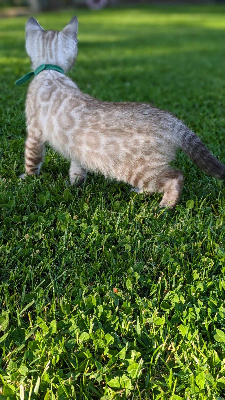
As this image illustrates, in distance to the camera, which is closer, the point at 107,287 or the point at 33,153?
the point at 107,287

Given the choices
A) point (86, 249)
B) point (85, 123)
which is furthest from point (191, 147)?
point (86, 249)

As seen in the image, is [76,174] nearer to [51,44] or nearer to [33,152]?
[33,152]

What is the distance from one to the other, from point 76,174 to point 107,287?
1.47 m

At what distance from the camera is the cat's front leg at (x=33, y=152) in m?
3.93

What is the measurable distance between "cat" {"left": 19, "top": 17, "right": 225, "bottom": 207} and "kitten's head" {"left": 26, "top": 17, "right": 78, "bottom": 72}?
1.35ft

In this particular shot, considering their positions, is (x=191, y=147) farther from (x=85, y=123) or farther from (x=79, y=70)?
(x=79, y=70)

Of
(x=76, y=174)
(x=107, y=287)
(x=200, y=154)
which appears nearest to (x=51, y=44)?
(x=76, y=174)

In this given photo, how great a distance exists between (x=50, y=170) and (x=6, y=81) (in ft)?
12.9

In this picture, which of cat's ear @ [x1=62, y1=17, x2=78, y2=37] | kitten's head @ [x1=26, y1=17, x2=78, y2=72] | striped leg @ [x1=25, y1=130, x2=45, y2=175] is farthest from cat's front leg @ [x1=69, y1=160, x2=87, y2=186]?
cat's ear @ [x1=62, y1=17, x2=78, y2=37]

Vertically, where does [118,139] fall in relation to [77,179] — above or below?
above

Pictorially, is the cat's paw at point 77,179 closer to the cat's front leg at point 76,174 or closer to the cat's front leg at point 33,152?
the cat's front leg at point 76,174

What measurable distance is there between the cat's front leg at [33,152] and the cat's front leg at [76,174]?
1.06ft

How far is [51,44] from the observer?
4.13 meters

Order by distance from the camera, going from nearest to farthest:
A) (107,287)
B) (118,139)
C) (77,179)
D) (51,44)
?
(107,287)
(118,139)
(77,179)
(51,44)
